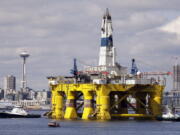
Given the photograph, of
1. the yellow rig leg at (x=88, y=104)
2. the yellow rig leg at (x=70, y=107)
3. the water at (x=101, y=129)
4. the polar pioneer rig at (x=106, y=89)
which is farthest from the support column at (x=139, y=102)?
the yellow rig leg at (x=70, y=107)

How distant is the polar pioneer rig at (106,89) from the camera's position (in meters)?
124

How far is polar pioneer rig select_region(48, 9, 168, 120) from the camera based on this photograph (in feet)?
405

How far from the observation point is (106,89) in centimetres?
12300

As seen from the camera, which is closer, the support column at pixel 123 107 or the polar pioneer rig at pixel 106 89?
the polar pioneer rig at pixel 106 89

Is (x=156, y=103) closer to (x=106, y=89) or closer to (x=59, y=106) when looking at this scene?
(x=106, y=89)

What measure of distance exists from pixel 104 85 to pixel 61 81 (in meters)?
10.4

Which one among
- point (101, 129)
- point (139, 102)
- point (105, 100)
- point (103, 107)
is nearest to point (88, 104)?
point (103, 107)

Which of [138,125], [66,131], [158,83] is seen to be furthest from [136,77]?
[66,131]

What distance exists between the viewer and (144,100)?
13050cm

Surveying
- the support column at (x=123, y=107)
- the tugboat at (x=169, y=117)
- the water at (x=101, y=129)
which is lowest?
the water at (x=101, y=129)

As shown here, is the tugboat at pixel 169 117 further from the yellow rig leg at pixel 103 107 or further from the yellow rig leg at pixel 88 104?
the yellow rig leg at pixel 88 104

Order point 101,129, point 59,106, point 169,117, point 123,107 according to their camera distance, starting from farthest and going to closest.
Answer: point 59,106, point 169,117, point 123,107, point 101,129

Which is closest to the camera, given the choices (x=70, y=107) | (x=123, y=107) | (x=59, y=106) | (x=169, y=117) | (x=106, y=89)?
(x=106, y=89)

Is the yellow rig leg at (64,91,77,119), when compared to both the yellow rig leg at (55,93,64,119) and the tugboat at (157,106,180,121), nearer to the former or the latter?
the yellow rig leg at (55,93,64,119)
